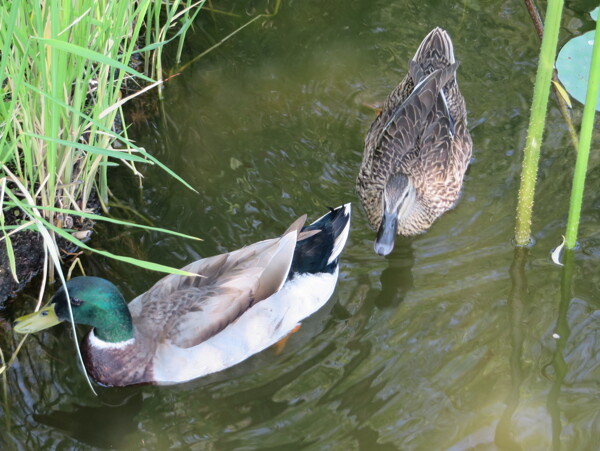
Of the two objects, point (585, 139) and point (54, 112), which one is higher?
point (585, 139)

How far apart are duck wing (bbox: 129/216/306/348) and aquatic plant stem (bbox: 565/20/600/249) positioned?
141cm

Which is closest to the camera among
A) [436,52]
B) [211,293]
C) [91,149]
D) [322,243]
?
[91,149]

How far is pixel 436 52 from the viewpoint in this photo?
5.73m

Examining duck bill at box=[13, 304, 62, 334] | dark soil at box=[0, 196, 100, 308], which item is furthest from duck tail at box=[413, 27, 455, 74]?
duck bill at box=[13, 304, 62, 334]

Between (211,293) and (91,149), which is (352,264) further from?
(91,149)

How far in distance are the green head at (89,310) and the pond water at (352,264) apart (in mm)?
325

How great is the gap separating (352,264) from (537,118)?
142 cm

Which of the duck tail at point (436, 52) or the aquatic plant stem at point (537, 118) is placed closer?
the aquatic plant stem at point (537, 118)

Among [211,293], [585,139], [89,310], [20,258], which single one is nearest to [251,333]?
[211,293]

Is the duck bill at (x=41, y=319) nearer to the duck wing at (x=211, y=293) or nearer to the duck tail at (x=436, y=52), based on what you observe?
the duck wing at (x=211, y=293)

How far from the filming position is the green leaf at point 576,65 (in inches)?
193

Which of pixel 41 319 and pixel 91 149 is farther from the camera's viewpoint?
pixel 41 319

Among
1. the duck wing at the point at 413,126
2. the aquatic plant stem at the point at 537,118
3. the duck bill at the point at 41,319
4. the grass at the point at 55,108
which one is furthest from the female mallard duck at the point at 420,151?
the duck bill at the point at 41,319

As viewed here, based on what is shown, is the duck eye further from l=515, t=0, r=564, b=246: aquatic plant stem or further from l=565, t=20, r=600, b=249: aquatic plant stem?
l=565, t=20, r=600, b=249: aquatic plant stem
